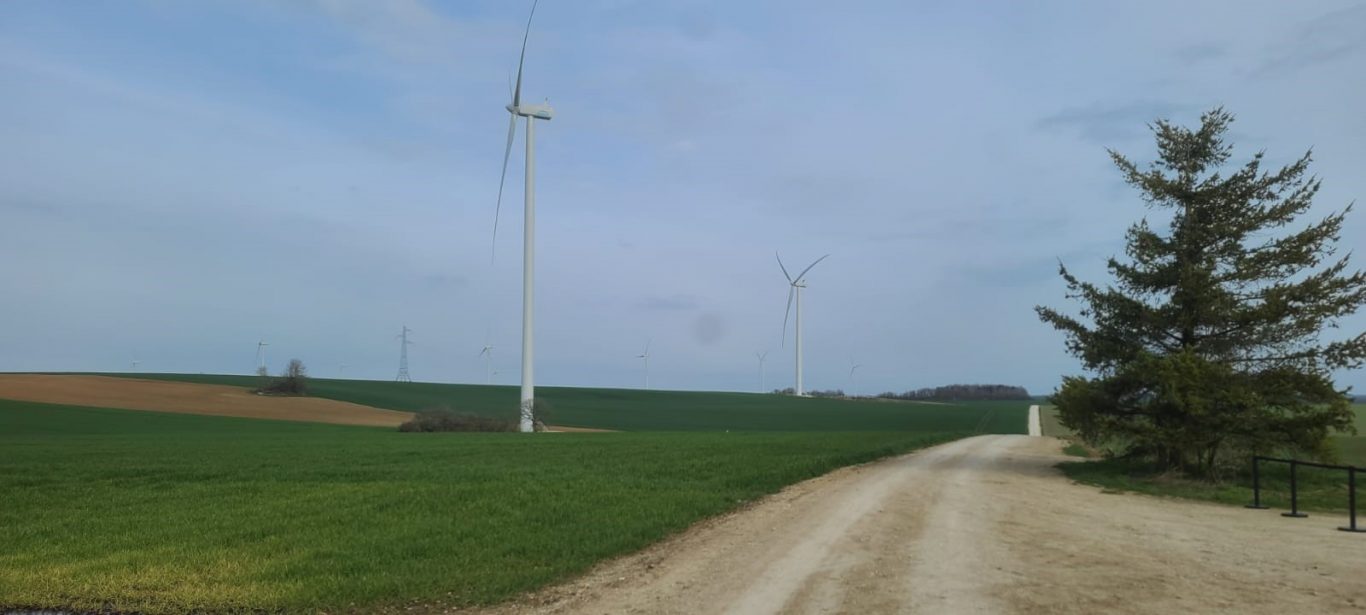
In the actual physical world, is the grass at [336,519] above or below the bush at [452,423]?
above

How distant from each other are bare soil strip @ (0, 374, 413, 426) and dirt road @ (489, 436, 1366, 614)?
5080cm

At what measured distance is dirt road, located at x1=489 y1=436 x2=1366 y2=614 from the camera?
8.45 m

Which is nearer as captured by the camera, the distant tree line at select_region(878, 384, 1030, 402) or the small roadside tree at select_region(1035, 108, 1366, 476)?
the small roadside tree at select_region(1035, 108, 1366, 476)

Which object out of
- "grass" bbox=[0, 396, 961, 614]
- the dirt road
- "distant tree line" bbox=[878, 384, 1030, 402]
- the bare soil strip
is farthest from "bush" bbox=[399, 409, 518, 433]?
"distant tree line" bbox=[878, 384, 1030, 402]

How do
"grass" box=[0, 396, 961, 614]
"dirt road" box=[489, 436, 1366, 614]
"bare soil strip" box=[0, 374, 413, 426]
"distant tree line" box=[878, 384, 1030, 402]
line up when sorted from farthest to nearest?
"distant tree line" box=[878, 384, 1030, 402] < "bare soil strip" box=[0, 374, 413, 426] < "grass" box=[0, 396, 961, 614] < "dirt road" box=[489, 436, 1366, 614]

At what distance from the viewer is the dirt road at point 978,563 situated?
845 cm

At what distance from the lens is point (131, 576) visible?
9805 millimetres

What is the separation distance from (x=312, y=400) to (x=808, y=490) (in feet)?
214

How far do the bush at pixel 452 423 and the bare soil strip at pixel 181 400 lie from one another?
957 centimetres

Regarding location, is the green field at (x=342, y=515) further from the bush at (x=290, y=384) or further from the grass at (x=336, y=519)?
→ the bush at (x=290, y=384)

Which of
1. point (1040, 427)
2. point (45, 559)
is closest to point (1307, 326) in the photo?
point (45, 559)

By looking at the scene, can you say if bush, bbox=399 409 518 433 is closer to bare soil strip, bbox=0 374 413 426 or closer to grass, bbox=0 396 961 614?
bare soil strip, bbox=0 374 413 426

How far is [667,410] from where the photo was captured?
299 feet

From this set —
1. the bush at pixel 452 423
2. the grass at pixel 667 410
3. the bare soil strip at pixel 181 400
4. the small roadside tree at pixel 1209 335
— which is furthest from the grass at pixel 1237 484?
the bare soil strip at pixel 181 400
